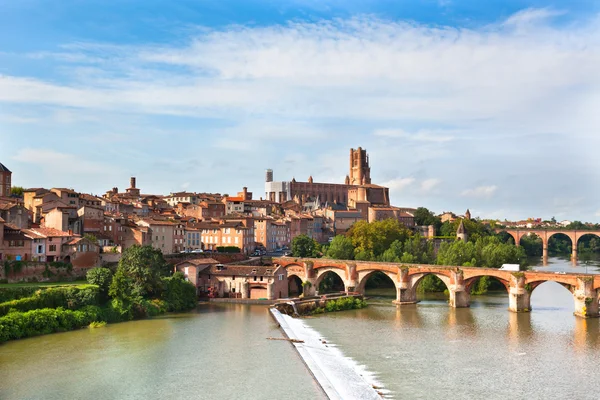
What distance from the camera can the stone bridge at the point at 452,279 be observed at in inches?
1403

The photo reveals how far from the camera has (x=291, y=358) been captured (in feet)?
83.9

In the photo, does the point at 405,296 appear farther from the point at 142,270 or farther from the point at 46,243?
the point at 46,243

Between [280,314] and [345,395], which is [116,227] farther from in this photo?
[345,395]

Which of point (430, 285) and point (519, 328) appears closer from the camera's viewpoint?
point (519, 328)

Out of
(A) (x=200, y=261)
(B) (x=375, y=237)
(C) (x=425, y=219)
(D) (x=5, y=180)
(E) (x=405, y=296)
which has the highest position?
(D) (x=5, y=180)

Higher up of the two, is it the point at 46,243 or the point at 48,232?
the point at 48,232

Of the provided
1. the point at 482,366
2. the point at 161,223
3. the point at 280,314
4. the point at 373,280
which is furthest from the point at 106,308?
the point at 373,280

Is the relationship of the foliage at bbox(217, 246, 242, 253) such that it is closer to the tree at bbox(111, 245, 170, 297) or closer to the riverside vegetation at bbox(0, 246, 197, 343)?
the riverside vegetation at bbox(0, 246, 197, 343)

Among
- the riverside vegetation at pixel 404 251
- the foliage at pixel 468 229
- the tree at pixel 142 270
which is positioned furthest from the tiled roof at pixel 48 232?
the foliage at pixel 468 229

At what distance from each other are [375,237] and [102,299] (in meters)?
32.5

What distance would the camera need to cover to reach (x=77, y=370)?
2336 cm

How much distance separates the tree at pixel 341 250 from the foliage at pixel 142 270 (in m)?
20.8

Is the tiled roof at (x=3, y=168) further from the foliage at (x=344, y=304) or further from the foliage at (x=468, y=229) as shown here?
the foliage at (x=468, y=229)

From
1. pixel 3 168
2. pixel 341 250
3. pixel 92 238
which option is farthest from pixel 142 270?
pixel 341 250
